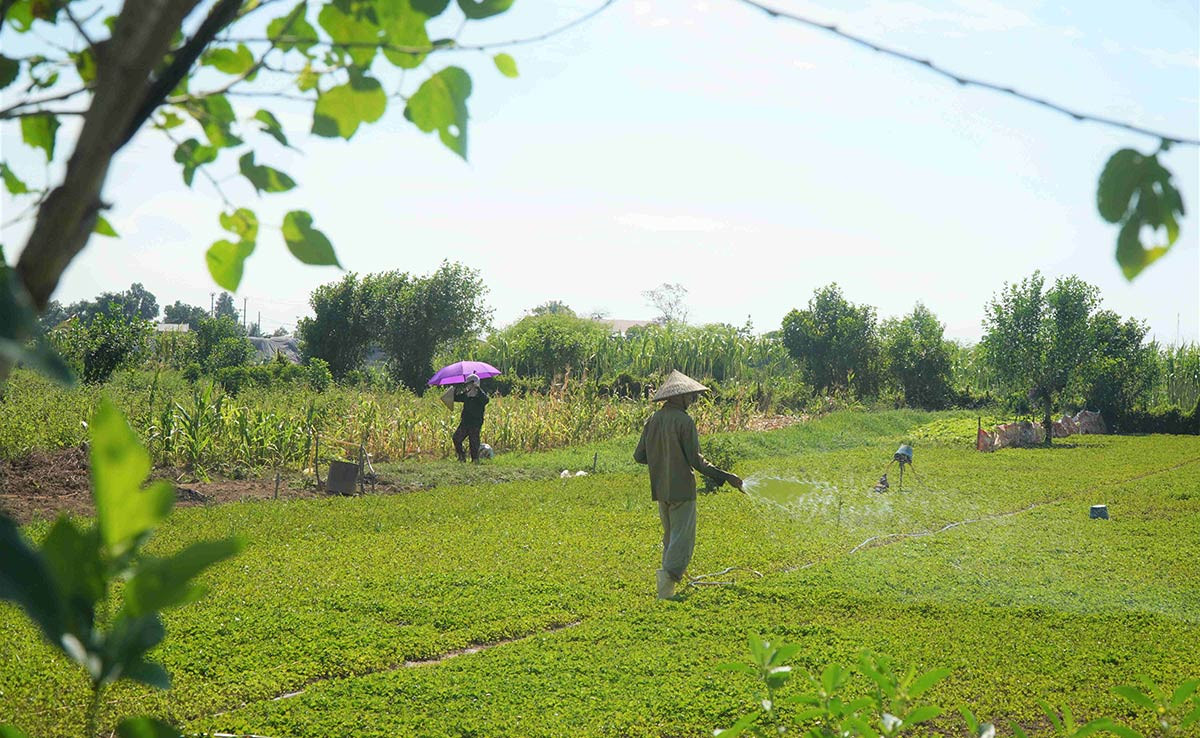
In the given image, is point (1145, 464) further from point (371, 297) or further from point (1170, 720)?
point (371, 297)

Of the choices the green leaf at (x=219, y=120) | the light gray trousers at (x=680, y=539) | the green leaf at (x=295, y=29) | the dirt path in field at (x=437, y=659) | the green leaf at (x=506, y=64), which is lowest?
the dirt path in field at (x=437, y=659)

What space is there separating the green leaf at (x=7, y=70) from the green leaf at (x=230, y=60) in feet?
0.65

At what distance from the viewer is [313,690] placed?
4871mm

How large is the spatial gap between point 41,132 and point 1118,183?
107 cm

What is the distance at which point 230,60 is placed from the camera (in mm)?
1079

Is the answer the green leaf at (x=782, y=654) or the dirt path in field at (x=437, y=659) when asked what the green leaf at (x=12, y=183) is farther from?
the dirt path in field at (x=437, y=659)

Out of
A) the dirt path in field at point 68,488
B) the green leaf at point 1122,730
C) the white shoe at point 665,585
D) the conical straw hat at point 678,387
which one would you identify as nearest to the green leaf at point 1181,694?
the green leaf at point 1122,730

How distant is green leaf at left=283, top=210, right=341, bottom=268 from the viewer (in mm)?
1009

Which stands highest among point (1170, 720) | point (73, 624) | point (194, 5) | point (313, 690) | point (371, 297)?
point (371, 297)

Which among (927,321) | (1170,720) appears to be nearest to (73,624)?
(1170,720)

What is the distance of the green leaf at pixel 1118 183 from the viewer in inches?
33.2

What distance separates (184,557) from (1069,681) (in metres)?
5.85

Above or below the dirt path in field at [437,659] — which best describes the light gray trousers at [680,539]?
above

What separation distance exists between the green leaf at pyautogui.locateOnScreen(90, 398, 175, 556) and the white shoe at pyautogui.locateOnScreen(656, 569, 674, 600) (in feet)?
22.0
